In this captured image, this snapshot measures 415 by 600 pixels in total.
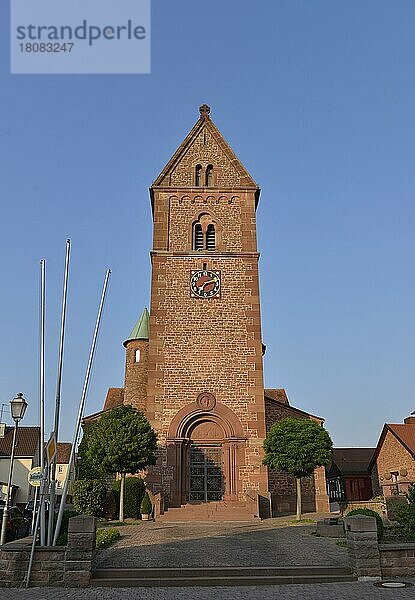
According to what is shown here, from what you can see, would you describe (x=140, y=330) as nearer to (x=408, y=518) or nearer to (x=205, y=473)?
(x=205, y=473)

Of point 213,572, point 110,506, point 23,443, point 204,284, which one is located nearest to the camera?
point 213,572

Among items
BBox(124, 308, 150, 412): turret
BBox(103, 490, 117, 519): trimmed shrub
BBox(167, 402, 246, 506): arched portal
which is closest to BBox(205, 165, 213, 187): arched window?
BBox(124, 308, 150, 412): turret

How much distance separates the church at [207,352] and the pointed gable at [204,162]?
0.21 ft

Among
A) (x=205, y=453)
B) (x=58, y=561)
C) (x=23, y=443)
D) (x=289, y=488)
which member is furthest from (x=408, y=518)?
(x=23, y=443)

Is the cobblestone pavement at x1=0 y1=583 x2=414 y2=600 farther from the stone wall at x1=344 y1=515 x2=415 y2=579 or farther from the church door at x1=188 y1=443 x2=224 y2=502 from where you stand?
the church door at x1=188 y1=443 x2=224 y2=502

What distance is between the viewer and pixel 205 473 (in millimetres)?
30453

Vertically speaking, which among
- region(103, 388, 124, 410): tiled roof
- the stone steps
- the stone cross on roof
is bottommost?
the stone steps

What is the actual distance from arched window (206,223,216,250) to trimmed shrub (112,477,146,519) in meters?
14.2

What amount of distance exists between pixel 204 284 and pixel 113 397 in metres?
17.7

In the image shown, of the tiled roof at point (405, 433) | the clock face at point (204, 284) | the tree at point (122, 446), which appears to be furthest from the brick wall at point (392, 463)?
the tree at point (122, 446)

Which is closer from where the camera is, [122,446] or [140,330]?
Result: [122,446]

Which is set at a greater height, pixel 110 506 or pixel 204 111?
pixel 204 111

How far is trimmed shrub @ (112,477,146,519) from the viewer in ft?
92.7

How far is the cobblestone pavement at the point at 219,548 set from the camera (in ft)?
46.7
